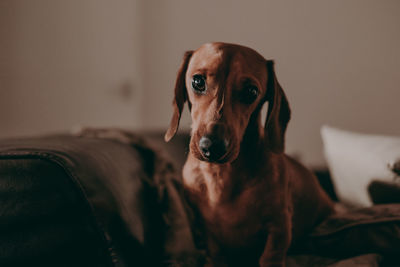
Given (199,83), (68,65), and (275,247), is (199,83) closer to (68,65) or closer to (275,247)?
(275,247)

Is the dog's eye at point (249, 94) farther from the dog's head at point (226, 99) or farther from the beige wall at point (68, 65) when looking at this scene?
the beige wall at point (68, 65)

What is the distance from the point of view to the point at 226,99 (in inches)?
29.6

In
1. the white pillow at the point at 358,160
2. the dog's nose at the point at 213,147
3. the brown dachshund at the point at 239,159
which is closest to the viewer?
the dog's nose at the point at 213,147

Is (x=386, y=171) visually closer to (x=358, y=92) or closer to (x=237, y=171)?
(x=237, y=171)

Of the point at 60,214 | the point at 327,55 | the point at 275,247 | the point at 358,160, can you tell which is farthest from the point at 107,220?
the point at 327,55

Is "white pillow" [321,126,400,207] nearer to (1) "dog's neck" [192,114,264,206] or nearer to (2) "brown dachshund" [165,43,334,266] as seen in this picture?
(2) "brown dachshund" [165,43,334,266]

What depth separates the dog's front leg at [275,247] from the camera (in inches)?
32.8

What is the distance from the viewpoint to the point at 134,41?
2889mm

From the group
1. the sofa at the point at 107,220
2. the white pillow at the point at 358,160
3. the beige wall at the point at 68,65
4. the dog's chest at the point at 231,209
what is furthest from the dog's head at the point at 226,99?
the beige wall at the point at 68,65

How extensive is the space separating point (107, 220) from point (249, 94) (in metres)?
0.45

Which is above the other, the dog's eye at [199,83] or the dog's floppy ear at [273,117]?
the dog's eye at [199,83]

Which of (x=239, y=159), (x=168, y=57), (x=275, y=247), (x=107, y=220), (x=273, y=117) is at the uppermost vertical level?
(x=168, y=57)

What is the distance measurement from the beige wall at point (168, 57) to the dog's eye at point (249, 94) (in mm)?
435

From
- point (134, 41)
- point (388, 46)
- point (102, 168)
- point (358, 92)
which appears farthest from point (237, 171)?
point (134, 41)
